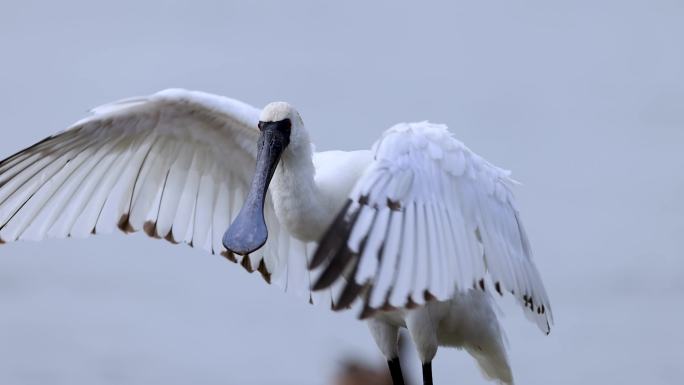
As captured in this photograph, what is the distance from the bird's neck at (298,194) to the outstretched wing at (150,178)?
1.75ft

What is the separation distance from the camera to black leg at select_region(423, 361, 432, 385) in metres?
9.16

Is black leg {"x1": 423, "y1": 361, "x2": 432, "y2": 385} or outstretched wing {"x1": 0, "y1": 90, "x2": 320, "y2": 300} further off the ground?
outstretched wing {"x1": 0, "y1": 90, "x2": 320, "y2": 300}

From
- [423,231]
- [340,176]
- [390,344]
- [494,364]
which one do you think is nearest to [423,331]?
[390,344]

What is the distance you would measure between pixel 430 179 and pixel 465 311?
5.11 feet

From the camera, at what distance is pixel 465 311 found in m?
9.11

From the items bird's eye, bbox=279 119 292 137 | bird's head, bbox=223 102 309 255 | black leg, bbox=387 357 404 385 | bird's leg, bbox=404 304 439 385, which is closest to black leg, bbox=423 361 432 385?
bird's leg, bbox=404 304 439 385

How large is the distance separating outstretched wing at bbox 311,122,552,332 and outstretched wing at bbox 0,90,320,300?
4.27 ft

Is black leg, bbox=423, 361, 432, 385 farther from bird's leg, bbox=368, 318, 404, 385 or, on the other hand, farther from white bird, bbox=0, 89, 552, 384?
bird's leg, bbox=368, 318, 404, 385

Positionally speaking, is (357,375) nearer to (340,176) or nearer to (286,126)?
(340,176)

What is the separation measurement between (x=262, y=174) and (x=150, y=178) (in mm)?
1284

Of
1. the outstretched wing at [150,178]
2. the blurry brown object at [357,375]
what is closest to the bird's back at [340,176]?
the outstretched wing at [150,178]

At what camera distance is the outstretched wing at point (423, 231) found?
716 centimetres

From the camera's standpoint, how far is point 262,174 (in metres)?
8.27

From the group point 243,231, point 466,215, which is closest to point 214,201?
point 243,231
